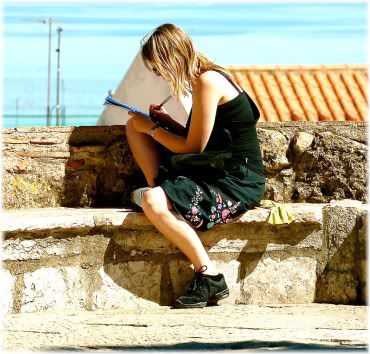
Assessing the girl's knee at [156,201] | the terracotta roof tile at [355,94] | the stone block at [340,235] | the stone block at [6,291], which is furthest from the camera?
the terracotta roof tile at [355,94]

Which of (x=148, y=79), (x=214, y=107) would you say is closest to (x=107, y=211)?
(x=214, y=107)

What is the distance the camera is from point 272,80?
68.8 feet

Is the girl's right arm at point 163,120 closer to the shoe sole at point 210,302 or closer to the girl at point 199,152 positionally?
the girl at point 199,152

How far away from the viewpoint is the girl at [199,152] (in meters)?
5.49

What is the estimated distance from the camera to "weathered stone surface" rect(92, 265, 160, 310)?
554 centimetres

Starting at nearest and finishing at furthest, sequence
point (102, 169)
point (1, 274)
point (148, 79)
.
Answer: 1. point (1, 274)
2. point (102, 169)
3. point (148, 79)

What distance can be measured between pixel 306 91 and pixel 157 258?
15.9 m

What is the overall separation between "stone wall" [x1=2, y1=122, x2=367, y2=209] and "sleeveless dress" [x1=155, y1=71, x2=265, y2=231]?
1.28 feet

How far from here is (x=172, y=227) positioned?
5.47 m

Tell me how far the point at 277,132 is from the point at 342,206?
622 mm

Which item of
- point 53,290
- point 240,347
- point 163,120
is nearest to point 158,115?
point 163,120

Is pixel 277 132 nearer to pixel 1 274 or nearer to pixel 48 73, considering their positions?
pixel 1 274

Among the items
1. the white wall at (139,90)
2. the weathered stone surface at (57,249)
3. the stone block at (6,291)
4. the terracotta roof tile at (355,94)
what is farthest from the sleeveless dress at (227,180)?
the terracotta roof tile at (355,94)

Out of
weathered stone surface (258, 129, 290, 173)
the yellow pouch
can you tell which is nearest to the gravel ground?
the yellow pouch
